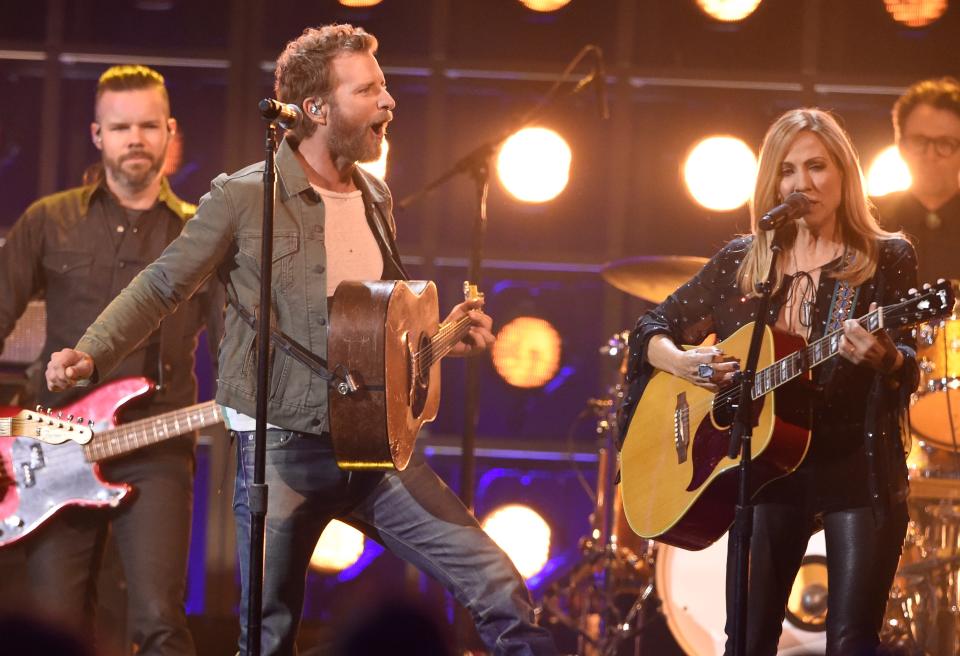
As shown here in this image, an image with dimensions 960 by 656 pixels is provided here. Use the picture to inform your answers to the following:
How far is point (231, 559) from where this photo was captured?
26.0 feet

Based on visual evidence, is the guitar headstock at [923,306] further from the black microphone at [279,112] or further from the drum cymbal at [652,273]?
the drum cymbal at [652,273]

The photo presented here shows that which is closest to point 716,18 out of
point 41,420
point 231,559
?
point 231,559

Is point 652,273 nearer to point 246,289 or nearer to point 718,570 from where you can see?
point 718,570

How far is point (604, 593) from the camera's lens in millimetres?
6676

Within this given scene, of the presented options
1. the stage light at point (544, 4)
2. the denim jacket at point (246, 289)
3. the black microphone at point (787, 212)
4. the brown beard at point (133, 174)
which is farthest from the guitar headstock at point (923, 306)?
the stage light at point (544, 4)

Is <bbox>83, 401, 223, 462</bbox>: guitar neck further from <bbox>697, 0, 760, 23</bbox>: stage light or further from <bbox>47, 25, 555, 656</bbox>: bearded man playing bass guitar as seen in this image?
<bbox>697, 0, 760, 23</bbox>: stage light

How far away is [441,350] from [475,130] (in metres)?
4.28

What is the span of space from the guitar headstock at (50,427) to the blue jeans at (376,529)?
0.84 metres

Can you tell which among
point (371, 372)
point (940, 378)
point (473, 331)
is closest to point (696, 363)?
point (473, 331)

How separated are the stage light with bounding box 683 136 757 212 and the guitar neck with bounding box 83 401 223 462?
4276mm

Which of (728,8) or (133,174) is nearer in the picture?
(133,174)

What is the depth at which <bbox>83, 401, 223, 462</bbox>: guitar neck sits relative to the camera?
16.2 feet

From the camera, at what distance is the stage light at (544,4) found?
27.2 feet

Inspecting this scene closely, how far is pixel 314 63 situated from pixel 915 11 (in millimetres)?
5471
